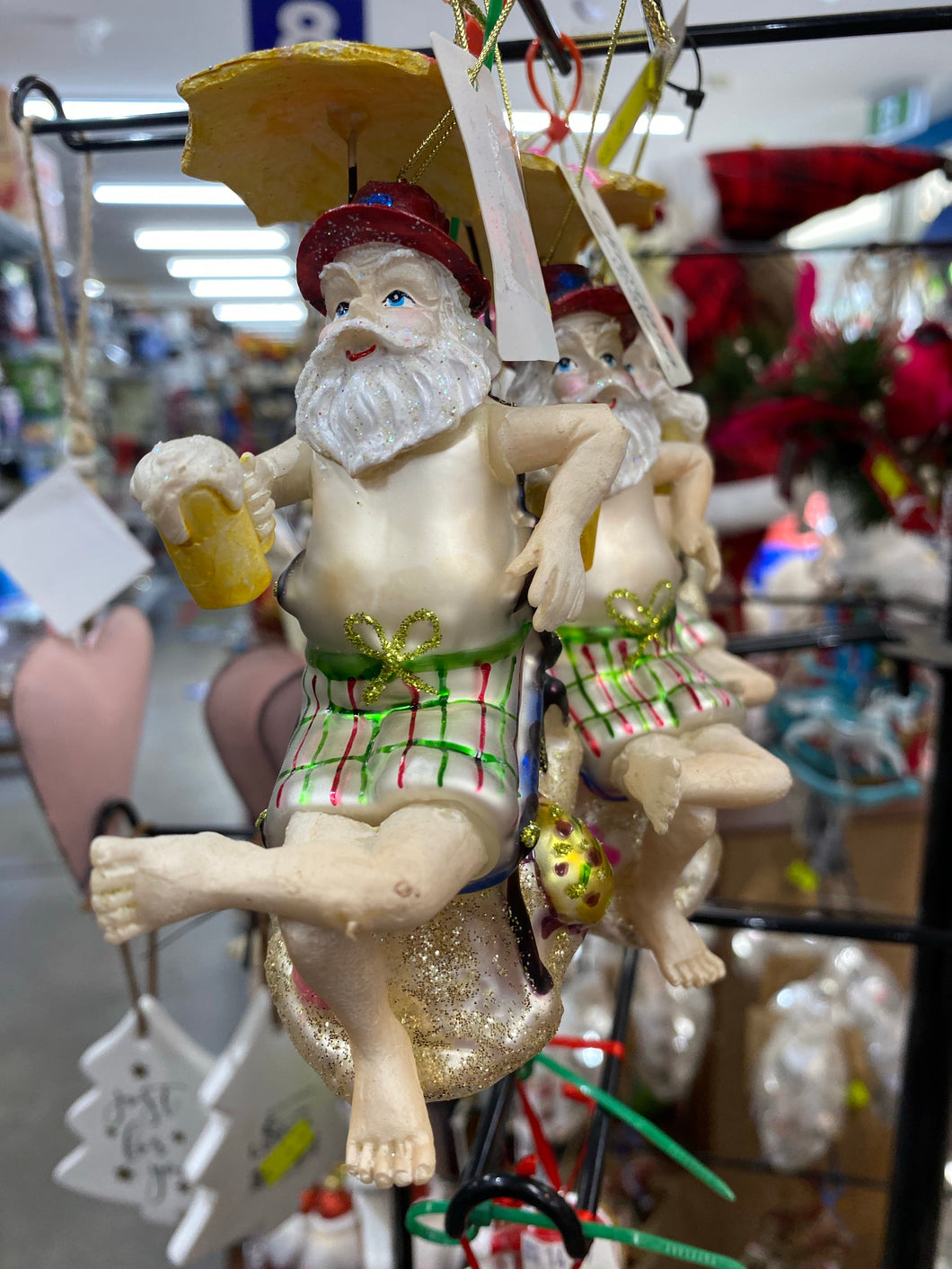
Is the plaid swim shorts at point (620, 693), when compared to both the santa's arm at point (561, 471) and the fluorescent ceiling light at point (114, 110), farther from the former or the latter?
the fluorescent ceiling light at point (114, 110)

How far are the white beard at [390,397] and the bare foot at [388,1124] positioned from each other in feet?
0.89

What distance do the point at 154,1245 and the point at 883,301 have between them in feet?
5.68

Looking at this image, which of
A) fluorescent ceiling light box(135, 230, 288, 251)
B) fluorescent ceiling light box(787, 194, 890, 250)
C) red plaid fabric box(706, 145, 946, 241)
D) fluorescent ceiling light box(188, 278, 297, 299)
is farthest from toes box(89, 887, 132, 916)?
fluorescent ceiling light box(787, 194, 890, 250)

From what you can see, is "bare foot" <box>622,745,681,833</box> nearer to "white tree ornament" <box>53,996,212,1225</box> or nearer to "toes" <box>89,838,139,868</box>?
"toes" <box>89,838,139,868</box>

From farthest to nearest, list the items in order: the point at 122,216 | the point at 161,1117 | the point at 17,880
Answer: the point at 17,880
the point at 122,216
the point at 161,1117

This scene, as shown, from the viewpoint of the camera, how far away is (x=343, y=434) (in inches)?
19.0

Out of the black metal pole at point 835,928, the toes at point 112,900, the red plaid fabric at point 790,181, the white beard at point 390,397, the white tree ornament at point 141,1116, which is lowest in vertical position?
the white tree ornament at point 141,1116

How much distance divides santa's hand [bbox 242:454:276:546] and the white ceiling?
705 mm

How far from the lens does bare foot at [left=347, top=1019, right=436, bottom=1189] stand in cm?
43

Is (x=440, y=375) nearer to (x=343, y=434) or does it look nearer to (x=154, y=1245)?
(x=343, y=434)

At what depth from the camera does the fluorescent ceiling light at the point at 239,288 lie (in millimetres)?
3746

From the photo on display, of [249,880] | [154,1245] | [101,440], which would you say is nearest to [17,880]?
[154,1245]

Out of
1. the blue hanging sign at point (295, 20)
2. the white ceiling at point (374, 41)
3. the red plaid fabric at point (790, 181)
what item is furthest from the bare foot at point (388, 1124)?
the red plaid fabric at point (790, 181)

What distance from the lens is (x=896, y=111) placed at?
3.34m
